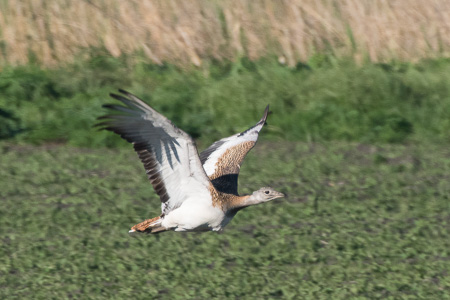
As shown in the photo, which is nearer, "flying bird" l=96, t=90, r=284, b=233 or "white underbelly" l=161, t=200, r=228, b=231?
"flying bird" l=96, t=90, r=284, b=233

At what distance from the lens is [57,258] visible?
7238 millimetres

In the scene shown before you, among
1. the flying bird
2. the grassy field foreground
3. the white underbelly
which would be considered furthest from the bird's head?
the grassy field foreground

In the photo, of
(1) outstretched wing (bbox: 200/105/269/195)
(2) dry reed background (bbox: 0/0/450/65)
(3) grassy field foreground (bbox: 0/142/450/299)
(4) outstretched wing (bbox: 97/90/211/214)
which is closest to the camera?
(4) outstretched wing (bbox: 97/90/211/214)

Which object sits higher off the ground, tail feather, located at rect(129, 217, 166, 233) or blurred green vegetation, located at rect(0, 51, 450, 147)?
blurred green vegetation, located at rect(0, 51, 450, 147)

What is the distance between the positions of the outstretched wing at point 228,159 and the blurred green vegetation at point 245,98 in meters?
4.00

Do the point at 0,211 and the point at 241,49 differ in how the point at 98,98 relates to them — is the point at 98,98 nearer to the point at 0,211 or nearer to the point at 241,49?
the point at 241,49

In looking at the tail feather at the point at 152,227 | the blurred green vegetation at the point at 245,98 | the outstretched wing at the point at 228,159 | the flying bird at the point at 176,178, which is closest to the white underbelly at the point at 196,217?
the flying bird at the point at 176,178

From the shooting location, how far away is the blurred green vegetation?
10812mm

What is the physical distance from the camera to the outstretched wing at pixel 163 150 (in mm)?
5023

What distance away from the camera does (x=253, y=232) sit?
7887 mm

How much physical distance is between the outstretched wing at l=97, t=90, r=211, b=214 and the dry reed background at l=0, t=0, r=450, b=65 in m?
6.67

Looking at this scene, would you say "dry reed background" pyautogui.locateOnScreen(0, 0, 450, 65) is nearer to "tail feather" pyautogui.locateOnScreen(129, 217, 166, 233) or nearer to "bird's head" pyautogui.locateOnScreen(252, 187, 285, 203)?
"tail feather" pyautogui.locateOnScreen(129, 217, 166, 233)

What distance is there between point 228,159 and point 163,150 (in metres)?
1.16

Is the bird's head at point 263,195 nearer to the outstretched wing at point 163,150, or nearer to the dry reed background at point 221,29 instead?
the outstretched wing at point 163,150
